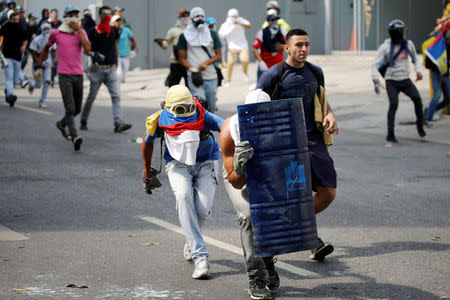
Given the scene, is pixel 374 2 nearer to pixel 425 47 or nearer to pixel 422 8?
pixel 422 8

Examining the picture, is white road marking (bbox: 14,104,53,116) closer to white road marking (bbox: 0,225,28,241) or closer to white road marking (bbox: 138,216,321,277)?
white road marking (bbox: 138,216,321,277)

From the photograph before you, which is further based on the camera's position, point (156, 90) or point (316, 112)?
point (156, 90)

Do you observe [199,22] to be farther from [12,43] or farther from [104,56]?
[12,43]

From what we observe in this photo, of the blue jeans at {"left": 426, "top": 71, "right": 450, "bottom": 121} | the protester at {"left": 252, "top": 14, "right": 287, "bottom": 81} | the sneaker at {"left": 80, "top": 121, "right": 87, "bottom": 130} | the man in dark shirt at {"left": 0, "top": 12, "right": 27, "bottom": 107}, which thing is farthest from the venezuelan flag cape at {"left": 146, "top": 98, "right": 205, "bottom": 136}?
the man in dark shirt at {"left": 0, "top": 12, "right": 27, "bottom": 107}

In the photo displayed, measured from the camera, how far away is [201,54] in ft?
41.6

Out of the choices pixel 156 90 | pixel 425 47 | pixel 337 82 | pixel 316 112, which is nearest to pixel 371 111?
pixel 425 47

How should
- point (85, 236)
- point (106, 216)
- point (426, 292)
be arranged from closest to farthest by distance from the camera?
1. point (426, 292)
2. point (85, 236)
3. point (106, 216)

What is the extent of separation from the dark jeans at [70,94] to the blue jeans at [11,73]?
5.89 meters

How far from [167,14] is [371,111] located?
13.2 meters

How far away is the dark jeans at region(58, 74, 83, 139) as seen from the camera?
41.5ft

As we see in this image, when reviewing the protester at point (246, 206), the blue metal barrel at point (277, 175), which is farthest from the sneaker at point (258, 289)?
the blue metal barrel at point (277, 175)

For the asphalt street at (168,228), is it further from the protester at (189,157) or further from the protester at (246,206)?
the protester at (189,157)

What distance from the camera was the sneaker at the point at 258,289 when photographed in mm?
5762

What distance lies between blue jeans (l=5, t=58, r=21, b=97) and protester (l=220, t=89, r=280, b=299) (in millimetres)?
13384
